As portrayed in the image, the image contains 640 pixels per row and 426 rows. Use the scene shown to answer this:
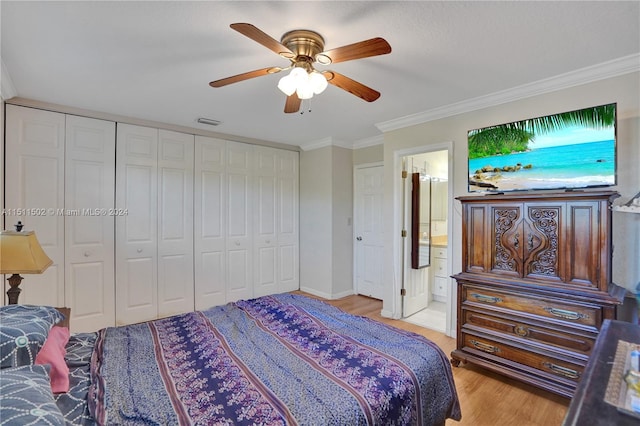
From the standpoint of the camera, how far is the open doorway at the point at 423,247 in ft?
12.4

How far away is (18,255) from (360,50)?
2.24 metres

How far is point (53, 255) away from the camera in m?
3.07

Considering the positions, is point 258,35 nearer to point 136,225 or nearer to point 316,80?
point 316,80

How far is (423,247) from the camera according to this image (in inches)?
157

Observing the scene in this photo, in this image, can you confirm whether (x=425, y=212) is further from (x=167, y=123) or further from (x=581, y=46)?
(x=167, y=123)

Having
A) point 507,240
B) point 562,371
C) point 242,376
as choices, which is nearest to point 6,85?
point 242,376

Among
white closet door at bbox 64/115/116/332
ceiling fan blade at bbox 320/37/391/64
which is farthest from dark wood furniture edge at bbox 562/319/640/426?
white closet door at bbox 64/115/116/332

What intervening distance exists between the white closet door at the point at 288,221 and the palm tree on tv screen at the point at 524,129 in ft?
9.01

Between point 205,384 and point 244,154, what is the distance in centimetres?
353

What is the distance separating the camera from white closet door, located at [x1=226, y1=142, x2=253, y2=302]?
4277 mm

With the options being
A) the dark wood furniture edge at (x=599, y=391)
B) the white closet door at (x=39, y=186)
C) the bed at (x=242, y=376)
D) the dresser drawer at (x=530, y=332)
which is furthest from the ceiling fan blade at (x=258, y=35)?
the white closet door at (x=39, y=186)

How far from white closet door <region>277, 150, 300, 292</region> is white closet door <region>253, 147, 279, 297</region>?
0.08m

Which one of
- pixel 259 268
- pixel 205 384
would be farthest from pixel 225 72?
pixel 259 268

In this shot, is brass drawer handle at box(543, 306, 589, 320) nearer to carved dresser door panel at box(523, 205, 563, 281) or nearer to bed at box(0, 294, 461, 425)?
carved dresser door panel at box(523, 205, 563, 281)
